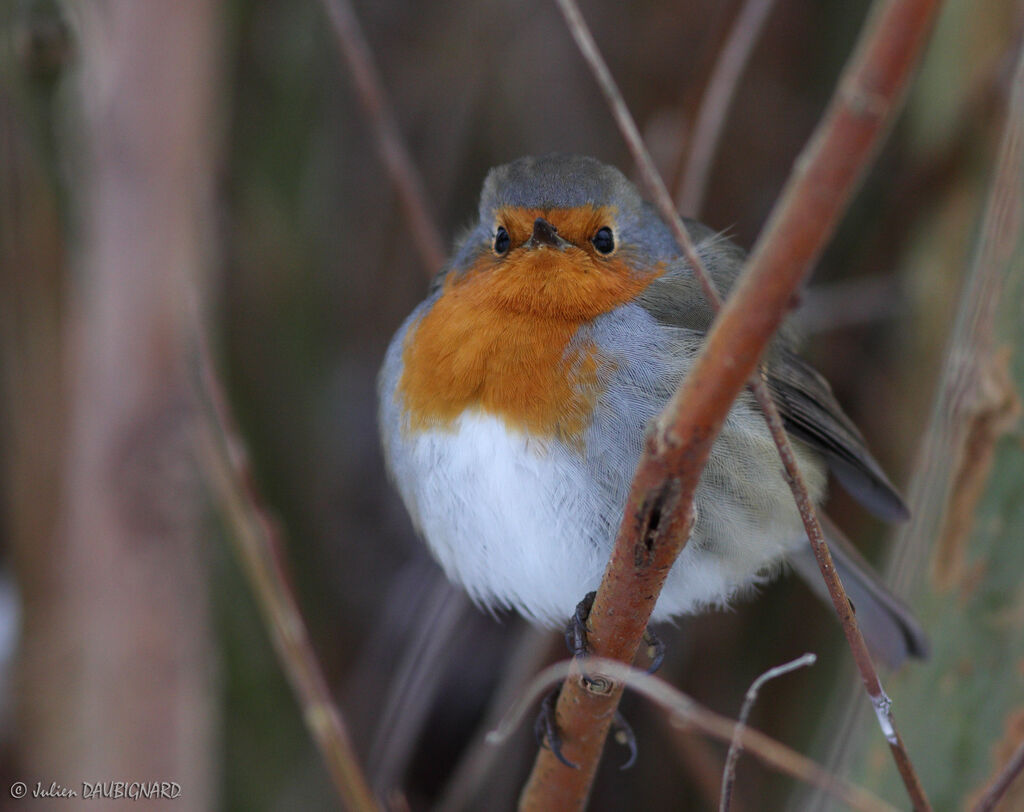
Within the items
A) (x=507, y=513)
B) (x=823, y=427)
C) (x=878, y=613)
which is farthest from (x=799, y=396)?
(x=507, y=513)

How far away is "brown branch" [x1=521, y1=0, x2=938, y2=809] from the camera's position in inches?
35.0

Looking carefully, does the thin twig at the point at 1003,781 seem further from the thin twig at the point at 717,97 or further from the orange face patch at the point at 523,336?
the thin twig at the point at 717,97

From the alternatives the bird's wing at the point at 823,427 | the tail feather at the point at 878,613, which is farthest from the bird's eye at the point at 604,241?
the tail feather at the point at 878,613

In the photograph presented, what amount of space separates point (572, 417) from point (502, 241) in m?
0.46

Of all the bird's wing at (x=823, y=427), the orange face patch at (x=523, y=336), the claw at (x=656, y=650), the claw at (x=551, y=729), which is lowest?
the claw at (x=551, y=729)

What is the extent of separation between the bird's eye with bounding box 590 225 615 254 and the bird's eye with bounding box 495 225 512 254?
0.58ft

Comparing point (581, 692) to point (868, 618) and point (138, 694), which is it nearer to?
point (138, 694)

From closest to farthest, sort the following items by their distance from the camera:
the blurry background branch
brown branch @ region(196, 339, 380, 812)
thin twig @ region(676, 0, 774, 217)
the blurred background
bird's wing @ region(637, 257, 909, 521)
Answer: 1. the blurry background branch
2. brown branch @ region(196, 339, 380, 812)
3. the blurred background
4. bird's wing @ region(637, 257, 909, 521)
5. thin twig @ region(676, 0, 774, 217)

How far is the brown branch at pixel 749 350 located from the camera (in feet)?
2.91

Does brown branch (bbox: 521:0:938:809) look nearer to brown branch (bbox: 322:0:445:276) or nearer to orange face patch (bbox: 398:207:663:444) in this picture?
orange face patch (bbox: 398:207:663:444)

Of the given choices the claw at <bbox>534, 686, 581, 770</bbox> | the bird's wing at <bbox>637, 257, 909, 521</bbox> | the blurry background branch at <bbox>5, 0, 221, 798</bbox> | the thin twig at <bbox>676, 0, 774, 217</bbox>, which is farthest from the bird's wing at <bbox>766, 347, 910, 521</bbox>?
the blurry background branch at <bbox>5, 0, 221, 798</bbox>

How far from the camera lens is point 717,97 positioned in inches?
101

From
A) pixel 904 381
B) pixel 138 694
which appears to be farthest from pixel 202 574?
pixel 904 381

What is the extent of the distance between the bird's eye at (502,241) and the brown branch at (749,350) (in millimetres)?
917
